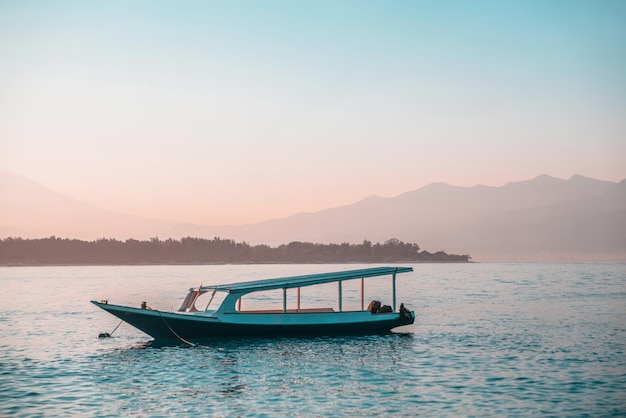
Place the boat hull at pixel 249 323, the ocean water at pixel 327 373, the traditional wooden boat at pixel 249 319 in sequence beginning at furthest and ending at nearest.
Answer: the traditional wooden boat at pixel 249 319 → the boat hull at pixel 249 323 → the ocean water at pixel 327 373

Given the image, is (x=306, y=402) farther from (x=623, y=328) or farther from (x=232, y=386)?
(x=623, y=328)

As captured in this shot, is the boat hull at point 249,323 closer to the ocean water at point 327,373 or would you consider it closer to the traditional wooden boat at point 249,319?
the traditional wooden boat at point 249,319

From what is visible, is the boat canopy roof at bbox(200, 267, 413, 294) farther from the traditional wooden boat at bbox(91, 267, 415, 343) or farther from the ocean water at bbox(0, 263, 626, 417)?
the ocean water at bbox(0, 263, 626, 417)

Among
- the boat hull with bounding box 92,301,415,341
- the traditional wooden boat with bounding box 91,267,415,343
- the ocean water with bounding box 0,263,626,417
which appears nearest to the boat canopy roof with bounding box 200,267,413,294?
the traditional wooden boat with bounding box 91,267,415,343

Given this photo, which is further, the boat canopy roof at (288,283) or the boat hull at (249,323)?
the boat canopy roof at (288,283)

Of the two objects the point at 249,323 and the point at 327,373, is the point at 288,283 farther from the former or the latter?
the point at 327,373

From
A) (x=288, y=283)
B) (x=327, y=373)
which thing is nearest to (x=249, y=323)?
(x=288, y=283)

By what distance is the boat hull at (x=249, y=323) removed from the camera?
146 feet

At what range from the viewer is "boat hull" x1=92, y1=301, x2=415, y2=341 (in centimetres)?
4447

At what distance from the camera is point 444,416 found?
25.9 meters

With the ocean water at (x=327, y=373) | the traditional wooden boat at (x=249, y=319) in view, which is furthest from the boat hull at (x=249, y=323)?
the ocean water at (x=327, y=373)

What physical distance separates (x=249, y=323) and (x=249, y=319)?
265mm

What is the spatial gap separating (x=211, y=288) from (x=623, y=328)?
34.9 meters

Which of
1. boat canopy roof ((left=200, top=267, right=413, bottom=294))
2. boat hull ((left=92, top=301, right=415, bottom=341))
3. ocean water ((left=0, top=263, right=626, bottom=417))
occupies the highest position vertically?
boat canopy roof ((left=200, top=267, right=413, bottom=294))
